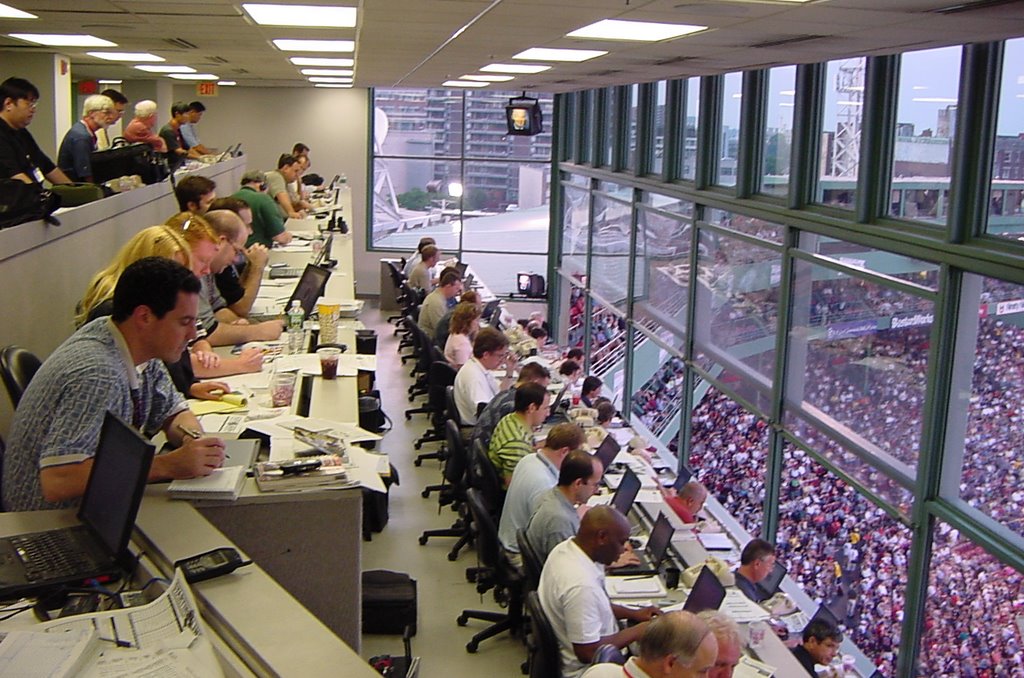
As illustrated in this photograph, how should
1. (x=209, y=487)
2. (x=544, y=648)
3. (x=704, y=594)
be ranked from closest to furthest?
(x=209, y=487), (x=544, y=648), (x=704, y=594)

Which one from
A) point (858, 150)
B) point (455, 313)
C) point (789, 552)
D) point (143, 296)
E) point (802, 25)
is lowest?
point (789, 552)

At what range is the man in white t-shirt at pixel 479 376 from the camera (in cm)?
746

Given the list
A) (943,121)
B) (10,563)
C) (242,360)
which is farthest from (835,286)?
(10,563)

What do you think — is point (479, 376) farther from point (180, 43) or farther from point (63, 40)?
point (63, 40)

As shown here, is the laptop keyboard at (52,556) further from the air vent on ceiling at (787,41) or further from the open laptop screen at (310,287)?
the air vent on ceiling at (787,41)

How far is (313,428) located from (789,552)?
498 cm

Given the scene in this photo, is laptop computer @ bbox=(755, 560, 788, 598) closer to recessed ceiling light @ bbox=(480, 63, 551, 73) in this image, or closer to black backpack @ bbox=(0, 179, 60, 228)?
black backpack @ bbox=(0, 179, 60, 228)

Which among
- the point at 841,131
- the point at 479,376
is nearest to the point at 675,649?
the point at 479,376

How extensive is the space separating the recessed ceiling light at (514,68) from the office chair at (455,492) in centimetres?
314

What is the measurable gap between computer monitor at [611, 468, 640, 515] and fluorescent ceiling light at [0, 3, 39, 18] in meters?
4.08

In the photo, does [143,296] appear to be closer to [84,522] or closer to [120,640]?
[84,522]

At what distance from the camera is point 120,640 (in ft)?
6.42

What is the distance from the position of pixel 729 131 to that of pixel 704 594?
5852mm

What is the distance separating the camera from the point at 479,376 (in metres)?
7.58
